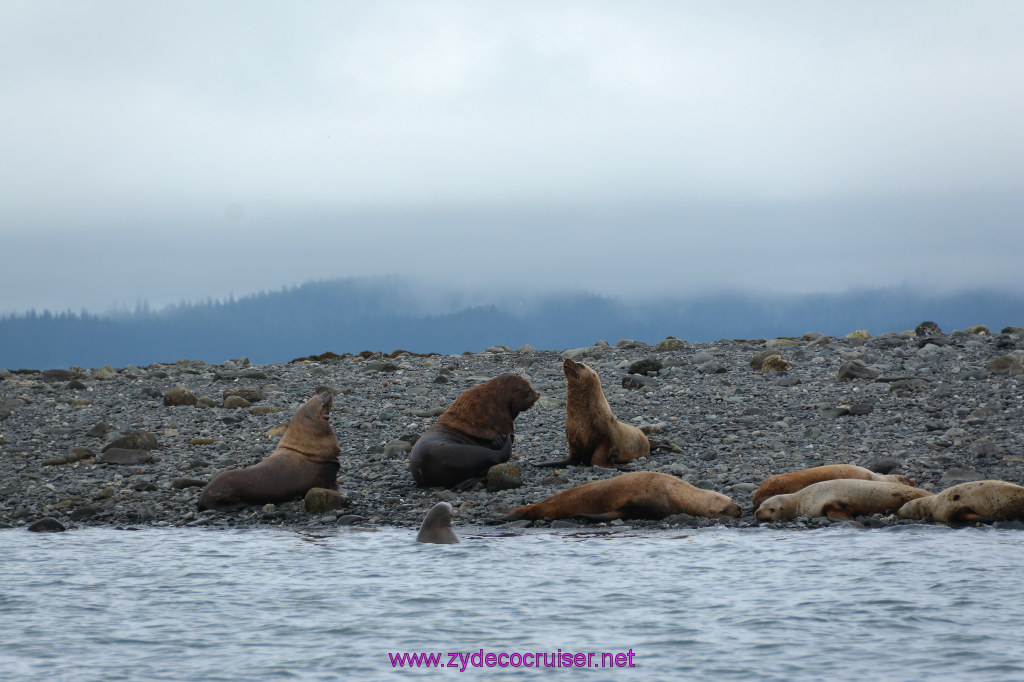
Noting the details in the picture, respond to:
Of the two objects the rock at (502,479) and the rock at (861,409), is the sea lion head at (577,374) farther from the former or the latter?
the rock at (861,409)

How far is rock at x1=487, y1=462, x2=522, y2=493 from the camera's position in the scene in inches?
533

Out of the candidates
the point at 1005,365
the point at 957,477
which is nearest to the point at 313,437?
the point at 957,477

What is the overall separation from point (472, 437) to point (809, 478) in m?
4.39

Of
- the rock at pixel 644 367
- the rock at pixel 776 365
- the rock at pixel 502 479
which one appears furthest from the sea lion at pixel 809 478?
the rock at pixel 644 367

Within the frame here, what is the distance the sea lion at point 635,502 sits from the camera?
467 inches

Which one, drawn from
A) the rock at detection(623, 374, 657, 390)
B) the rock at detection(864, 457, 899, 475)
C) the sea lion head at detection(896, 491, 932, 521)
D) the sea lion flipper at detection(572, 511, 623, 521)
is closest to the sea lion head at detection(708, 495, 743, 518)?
the sea lion flipper at detection(572, 511, 623, 521)

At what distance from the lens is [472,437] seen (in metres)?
14.2

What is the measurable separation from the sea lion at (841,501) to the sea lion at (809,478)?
1.59ft

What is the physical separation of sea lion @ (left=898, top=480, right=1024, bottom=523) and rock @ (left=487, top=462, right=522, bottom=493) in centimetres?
495

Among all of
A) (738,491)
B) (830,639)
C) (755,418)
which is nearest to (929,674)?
(830,639)

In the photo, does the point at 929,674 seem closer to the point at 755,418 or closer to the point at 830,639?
the point at 830,639

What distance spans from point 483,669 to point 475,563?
10.1 ft

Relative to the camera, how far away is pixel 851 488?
11.9m

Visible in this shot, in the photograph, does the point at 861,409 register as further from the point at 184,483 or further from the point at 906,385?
the point at 184,483
